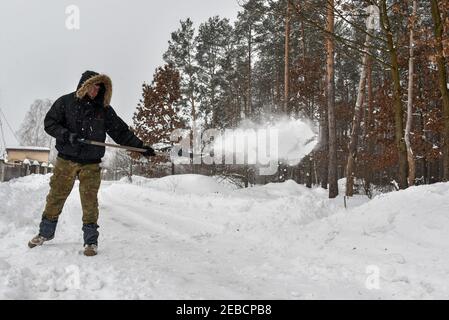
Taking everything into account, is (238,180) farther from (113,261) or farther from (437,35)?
(113,261)

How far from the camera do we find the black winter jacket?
450 centimetres

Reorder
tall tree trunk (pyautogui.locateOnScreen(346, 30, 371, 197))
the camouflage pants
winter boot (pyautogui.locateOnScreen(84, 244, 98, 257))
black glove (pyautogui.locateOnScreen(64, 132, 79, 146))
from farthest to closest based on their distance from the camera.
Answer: tall tree trunk (pyautogui.locateOnScreen(346, 30, 371, 197)) < the camouflage pants < black glove (pyautogui.locateOnScreen(64, 132, 79, 146)) < winter boot (pyautogui.locateOnScreen(84, 244, 98, 257))

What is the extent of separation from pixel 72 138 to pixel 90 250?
1.24m

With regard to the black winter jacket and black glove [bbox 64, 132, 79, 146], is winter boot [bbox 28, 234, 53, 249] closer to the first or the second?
the black winter jacket

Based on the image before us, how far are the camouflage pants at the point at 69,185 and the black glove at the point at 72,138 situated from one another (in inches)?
11.7

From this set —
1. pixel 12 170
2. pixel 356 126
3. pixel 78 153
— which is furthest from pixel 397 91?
pixel 12 170

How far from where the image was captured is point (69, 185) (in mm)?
4652

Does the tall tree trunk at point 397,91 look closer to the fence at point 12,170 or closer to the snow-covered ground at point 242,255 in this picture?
the snow-covered ground at point 242,255

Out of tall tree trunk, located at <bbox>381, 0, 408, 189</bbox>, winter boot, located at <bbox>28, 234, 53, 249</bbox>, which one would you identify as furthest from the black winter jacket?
tall tree trunk, located at <bbox>381, 0, 408, 189</bbox>

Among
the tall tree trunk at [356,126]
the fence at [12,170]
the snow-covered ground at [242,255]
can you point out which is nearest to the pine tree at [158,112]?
the fence at [12,170]

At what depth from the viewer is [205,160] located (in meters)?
23.7

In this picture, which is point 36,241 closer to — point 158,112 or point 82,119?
point 82,119

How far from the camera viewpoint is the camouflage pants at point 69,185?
4562 mm
